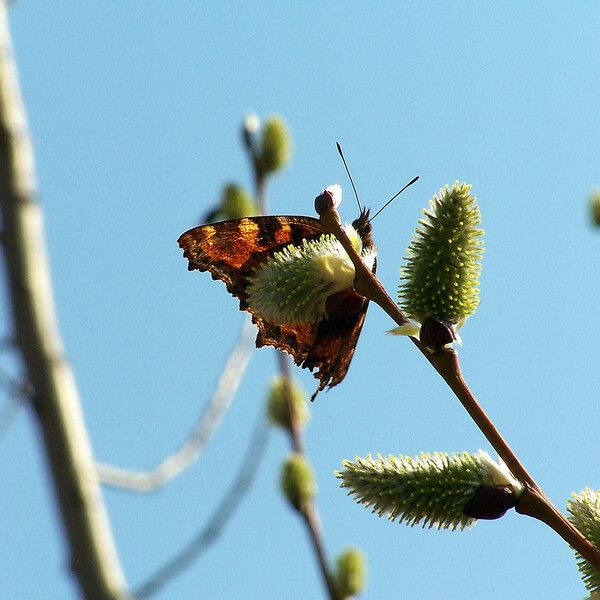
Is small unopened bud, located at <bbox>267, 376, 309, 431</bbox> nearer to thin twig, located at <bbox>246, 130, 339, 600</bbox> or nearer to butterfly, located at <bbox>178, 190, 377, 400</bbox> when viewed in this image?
thin twig, located at <bbox>246, 130, 339, 600</bbox>

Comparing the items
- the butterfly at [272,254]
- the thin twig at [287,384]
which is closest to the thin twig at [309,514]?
the thin twig at [287,384]

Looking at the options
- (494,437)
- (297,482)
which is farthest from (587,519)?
(297,482)

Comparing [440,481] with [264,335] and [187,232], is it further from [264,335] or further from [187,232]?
[187,232]

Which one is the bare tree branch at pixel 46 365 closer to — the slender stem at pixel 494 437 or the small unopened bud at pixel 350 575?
the slender stem at pixel 494 437

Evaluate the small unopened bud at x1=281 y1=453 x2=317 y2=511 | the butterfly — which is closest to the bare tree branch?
the butterfly

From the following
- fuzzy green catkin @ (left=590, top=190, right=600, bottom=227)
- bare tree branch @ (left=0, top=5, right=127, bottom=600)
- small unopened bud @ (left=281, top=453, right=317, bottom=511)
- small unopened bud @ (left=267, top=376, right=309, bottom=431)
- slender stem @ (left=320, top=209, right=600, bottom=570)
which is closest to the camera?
bare tree branch @ (left=0, top=5, right=127, bottom=600)
